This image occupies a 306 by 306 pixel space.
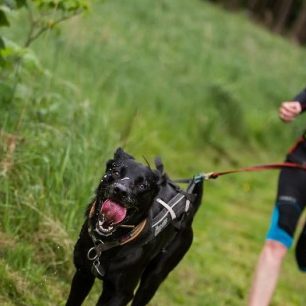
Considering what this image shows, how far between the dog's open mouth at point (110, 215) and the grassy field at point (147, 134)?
Result: 95 centimetres

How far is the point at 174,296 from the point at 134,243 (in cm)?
206

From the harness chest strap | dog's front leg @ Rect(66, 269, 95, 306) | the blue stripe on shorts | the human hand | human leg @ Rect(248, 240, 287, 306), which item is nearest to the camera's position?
the harness chest strap

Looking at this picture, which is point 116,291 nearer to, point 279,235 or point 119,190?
point 119,190

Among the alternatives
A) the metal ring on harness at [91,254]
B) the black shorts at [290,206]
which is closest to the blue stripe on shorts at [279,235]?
the black shorts at [290,206]

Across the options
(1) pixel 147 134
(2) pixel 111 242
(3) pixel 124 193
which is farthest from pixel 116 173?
(1) pixel 147 134

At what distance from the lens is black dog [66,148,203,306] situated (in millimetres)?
3389

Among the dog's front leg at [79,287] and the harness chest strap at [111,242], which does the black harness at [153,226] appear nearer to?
the harness chest strap at [111,242]

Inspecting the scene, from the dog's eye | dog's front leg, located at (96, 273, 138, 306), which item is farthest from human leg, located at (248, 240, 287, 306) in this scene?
the dog's eye

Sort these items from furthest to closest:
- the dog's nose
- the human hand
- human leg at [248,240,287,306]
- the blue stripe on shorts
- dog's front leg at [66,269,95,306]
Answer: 1. the human hand
2. the blue stripe on shorts
3. human leg at [248,240,287,306]
4. dog's front leg at [66,269,95,306]
5. the dog's nose

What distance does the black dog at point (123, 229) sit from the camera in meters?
3.39

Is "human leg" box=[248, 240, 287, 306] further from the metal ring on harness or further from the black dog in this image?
the metal ring on harness

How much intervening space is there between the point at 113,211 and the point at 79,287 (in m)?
0.72

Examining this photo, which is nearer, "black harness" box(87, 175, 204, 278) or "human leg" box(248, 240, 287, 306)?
"black harness" box(87, 175, 204, 278)

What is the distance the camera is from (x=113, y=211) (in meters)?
3.32
